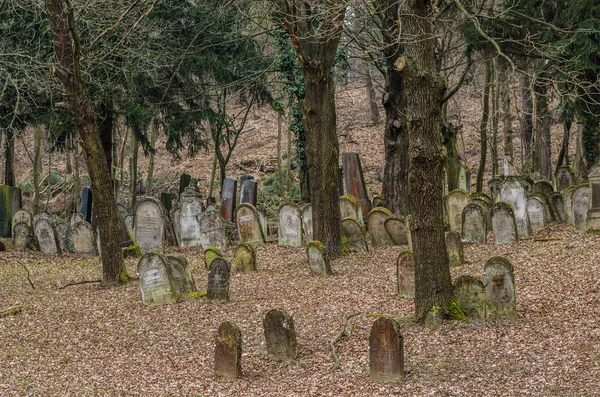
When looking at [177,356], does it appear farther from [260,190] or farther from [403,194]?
[260,190]

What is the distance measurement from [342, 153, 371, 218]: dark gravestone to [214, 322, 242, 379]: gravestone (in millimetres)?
11313

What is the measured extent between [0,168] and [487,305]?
31.8 metres

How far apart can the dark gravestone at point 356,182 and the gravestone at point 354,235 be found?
3958 mm

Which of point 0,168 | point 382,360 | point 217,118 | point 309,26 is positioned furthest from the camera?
point 0,168

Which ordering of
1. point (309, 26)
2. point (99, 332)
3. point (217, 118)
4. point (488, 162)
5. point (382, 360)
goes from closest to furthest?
1. point (382, 360)
2. point (99, 332)
3. point (309, 26)
4. point (217, 118)
5. point (488, 162)

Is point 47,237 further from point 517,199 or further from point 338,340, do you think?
point 338,340

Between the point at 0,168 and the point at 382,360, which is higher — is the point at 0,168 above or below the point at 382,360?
above

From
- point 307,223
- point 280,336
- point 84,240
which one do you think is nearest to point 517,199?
point 307,223

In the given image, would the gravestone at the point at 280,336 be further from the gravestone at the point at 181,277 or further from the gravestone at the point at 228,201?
the gravestone at the point at 228,201

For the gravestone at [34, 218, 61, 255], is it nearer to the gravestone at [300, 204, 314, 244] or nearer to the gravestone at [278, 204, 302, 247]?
the gravestone at [278, 204, 302, 247]

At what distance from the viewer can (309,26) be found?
13578 mm

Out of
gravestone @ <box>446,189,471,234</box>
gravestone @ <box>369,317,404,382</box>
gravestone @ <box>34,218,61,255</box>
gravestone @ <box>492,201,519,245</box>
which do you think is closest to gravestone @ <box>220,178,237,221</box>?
gravestone @ <box>34,218,61,255</box>

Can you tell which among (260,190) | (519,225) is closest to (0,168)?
(260,190)

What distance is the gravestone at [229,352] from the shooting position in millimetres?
7414
